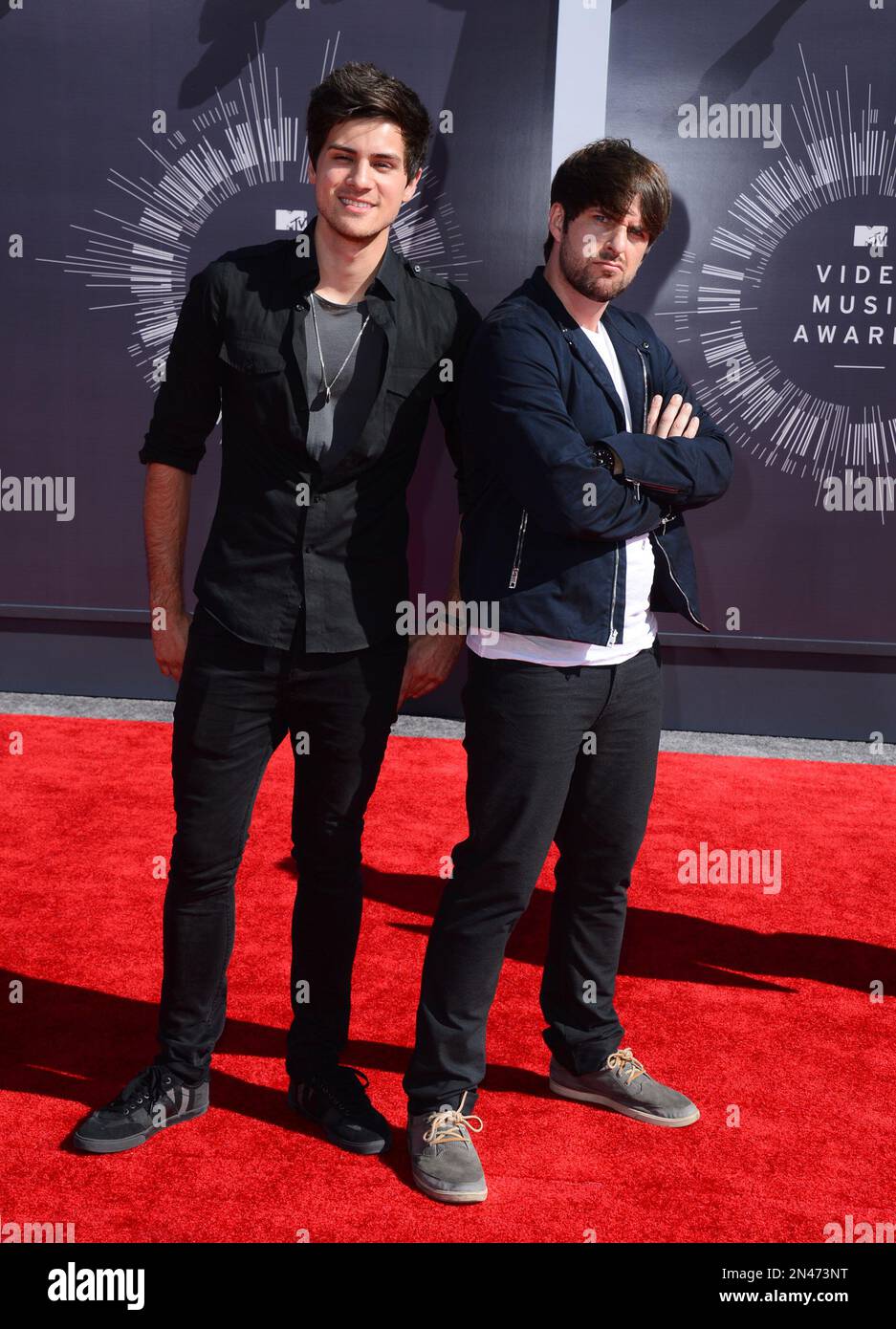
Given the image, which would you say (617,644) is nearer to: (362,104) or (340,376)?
(340,376)

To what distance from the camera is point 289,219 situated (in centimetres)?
547

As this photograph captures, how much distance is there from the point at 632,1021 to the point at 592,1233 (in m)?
0.82

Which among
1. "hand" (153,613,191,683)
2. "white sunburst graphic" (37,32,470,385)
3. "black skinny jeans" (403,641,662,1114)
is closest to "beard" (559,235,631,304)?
"black skinny jeans" (403,641,662,1114)

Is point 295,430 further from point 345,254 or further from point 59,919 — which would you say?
point 59,919

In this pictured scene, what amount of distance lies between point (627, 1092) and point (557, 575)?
1.06m

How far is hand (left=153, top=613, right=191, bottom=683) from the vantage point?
2.36m

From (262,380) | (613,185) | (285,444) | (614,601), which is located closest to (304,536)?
(285,444)

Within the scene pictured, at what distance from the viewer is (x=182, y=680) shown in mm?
2299

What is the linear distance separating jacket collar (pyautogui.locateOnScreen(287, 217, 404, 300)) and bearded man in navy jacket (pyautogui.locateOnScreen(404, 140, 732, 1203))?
0.19 m

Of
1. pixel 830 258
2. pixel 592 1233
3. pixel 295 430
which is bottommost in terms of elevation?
pixel 592 1233

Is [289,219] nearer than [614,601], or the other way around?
[614,601]

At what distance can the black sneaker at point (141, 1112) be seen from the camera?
2.27 meters

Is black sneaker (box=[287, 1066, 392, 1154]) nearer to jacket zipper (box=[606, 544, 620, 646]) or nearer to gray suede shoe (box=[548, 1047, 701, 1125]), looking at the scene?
gray suede shoe (box=[548, 1047, 701, 1125])

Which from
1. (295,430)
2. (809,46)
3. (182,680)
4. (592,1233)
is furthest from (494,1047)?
(809,46)
